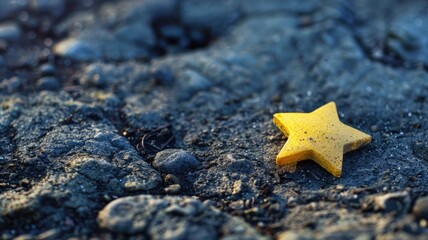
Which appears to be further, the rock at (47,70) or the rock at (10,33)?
the rock at (10,33)

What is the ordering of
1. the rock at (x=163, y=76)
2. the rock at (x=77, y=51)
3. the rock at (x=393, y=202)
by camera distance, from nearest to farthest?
the rock at (x=393, y=202)
the rock at (x=163, y=76)
the rock at (x=77, y=51)

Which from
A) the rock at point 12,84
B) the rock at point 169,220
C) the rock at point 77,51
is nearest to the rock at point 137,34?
the rock at point 77,51

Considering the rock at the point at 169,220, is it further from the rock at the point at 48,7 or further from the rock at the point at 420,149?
the rock at the point at 48,7

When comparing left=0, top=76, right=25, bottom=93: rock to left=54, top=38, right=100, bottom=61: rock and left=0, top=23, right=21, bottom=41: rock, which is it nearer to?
left=54, top=38, right=100, bottom=61: rock

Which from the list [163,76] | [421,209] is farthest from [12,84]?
[421,209]

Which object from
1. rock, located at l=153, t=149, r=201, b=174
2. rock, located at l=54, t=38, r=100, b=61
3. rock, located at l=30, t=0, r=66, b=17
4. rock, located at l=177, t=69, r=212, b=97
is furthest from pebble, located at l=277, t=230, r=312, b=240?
rock, located at l=30, t=0, r=66, b=17

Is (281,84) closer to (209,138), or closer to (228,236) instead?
(209,138)

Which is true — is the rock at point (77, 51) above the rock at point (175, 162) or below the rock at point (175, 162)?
above
